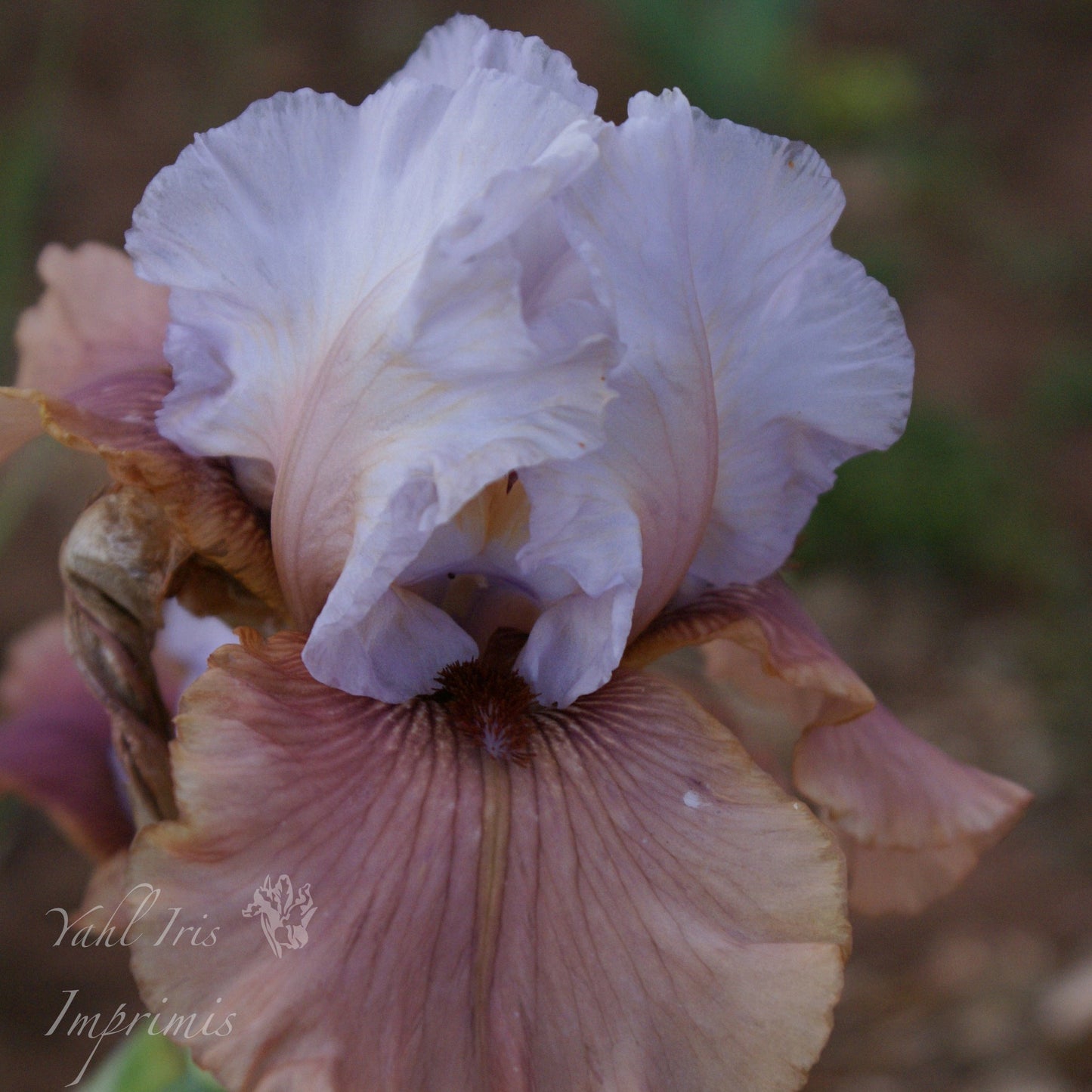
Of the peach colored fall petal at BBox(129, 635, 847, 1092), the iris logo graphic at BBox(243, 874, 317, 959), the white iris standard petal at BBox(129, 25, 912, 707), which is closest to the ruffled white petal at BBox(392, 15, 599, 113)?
the white iris standard petal at BBox(129, 25, 912, 707)

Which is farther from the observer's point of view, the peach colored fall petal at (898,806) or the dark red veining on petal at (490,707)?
the peach colored fall petal at (898,806)

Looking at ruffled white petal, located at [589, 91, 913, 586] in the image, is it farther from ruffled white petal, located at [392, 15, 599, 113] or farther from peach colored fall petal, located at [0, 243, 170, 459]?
peach colored fall petal, located at [0, 243, 170, 459]

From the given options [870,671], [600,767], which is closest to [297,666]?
[600,767]

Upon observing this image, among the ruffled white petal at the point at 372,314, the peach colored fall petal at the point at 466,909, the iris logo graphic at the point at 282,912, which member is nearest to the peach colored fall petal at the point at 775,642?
the peach colored fall petal at the point at 466,909

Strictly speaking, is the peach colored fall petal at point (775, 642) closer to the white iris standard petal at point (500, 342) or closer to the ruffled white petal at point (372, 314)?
the white iris standard petal at point (500, 342)

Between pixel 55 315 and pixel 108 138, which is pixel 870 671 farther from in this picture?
pixel 108 138

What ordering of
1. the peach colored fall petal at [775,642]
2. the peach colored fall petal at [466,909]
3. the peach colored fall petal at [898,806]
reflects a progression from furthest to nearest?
the peach colored fall petal at [898,806], the peach colored fall petal at [775,642], the peach colored fall petal at [466,909]

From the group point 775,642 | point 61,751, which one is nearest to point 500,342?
point 775,642
